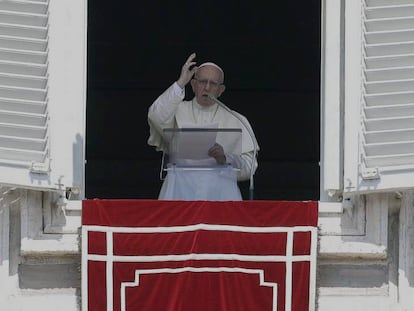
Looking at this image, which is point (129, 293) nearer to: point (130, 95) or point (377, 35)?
point (377, 35)

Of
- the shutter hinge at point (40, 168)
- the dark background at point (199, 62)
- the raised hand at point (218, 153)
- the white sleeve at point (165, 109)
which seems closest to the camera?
the shutter hinge at point (40, 168)

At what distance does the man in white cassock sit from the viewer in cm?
1024

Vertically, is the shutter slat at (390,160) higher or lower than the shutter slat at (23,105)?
lower

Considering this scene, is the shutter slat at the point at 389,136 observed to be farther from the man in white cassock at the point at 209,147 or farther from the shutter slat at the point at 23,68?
the shutter slat at the point at 23,68

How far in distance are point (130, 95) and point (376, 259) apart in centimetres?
381

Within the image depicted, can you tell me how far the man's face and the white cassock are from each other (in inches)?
2.3

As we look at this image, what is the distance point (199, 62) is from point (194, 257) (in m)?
3.58

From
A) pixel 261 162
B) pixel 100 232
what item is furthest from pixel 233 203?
pixel 261 162

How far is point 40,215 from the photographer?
969cm

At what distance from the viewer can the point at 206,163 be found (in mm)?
10273

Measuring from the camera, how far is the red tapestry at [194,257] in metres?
9.58

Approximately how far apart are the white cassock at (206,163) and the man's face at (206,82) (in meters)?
0.06

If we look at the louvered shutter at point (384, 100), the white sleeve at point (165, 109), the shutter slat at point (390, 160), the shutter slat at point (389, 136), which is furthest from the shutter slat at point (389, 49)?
the white sleeve at point (165, 109)

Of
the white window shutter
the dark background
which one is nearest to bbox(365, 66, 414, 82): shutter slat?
the white window shutter
